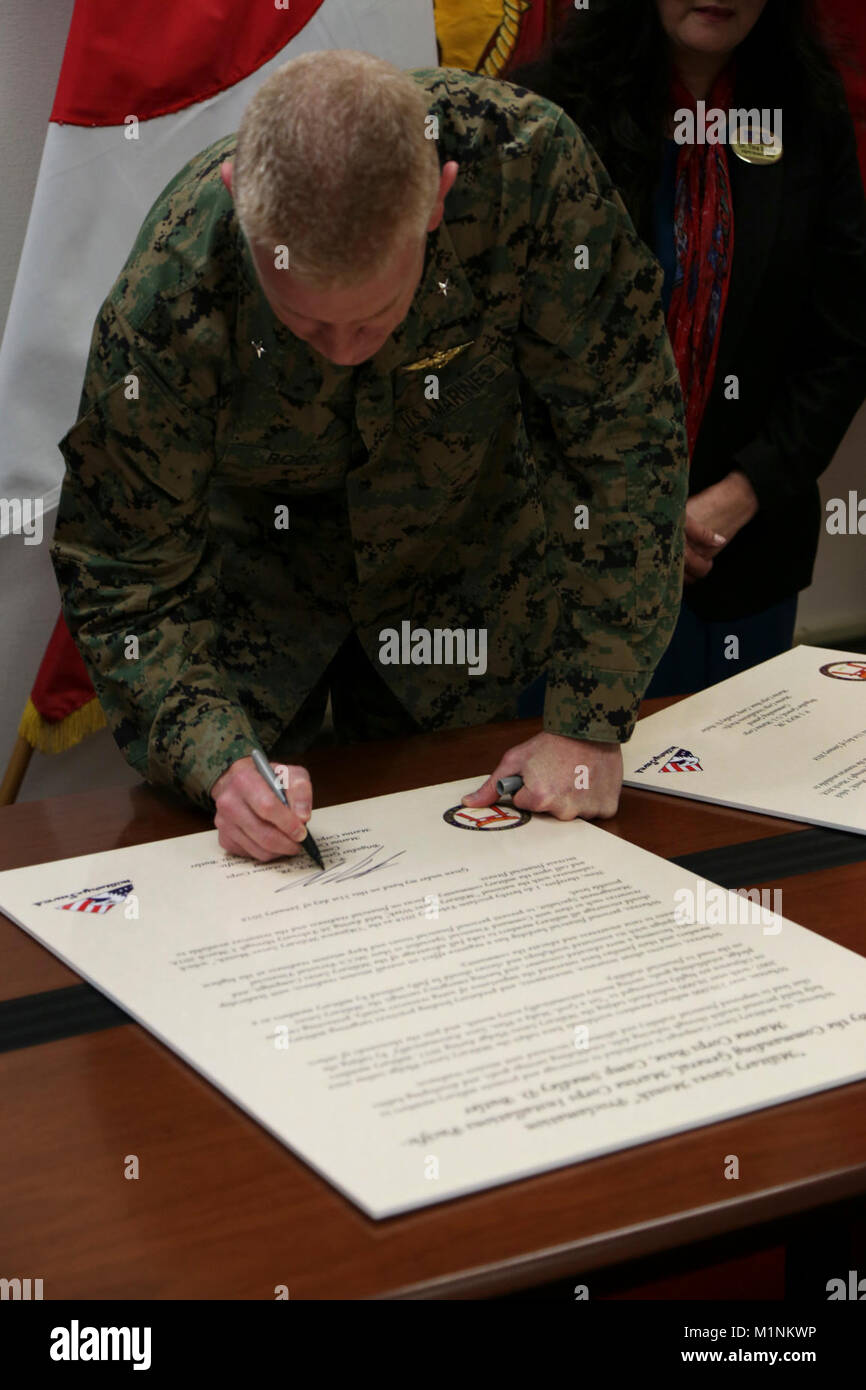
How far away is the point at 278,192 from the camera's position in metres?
0.91

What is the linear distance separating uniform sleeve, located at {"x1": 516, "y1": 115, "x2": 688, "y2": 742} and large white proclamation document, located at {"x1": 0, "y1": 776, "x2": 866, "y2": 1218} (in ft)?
0.70

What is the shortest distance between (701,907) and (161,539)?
0.59 meters

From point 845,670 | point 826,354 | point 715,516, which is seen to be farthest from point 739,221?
point 845,670

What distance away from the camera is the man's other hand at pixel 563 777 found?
3.89ft

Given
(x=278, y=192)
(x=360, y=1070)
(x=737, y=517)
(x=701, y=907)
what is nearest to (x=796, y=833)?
(x=701, y=907)

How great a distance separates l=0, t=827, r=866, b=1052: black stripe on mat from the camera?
0.85 metres

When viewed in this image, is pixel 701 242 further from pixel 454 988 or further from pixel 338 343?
pixel 454 988

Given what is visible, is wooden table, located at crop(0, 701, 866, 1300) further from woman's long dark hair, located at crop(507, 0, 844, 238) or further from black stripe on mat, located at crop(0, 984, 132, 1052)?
woman's long dark hair, located at crop(507, 0, 844, 238)

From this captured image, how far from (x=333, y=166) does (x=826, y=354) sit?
116 centimetres

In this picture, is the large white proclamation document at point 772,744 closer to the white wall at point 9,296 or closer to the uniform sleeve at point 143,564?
the uniform sleeve at point 143,564

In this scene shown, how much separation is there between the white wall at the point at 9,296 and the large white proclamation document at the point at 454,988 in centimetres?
114

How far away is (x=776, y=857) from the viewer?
43.3 inches
